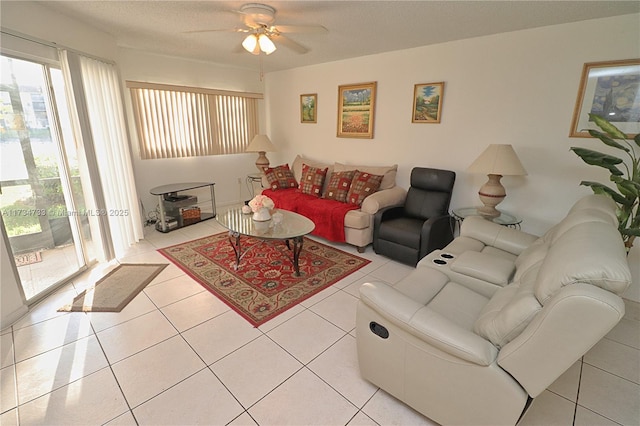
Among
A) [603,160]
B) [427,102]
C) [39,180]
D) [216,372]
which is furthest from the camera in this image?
[427,102]

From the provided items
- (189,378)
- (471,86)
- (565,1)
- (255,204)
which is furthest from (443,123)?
(189,378)

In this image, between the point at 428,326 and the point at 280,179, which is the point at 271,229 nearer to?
the point at 280,179

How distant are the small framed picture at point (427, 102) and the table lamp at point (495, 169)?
94 cm

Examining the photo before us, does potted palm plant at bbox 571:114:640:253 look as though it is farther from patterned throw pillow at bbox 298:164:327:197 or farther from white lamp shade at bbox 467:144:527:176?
patterned throw pillow at bbox 298:164:327:197

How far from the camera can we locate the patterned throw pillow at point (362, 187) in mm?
3768

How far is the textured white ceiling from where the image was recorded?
235 centimetres

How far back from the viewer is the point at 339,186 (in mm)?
3994

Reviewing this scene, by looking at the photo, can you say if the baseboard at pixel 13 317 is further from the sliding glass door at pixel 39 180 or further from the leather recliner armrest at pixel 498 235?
the leather recliner armrest at pixel 498 235

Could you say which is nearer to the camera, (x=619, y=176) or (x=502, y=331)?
(x=502, y=331)

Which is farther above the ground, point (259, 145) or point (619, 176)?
point (259, 145)

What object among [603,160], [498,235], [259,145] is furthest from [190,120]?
[603,160]

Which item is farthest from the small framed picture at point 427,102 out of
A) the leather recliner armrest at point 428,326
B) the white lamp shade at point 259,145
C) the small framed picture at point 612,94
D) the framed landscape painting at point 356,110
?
the leather recliner armrest at point 428,326

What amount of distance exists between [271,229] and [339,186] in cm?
138

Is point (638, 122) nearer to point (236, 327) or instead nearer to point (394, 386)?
point (394, 386)
